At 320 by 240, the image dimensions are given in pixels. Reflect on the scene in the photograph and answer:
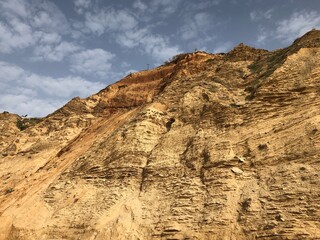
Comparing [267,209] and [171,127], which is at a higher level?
[171,127]

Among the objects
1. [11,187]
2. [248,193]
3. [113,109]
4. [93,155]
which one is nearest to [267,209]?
[248,193]

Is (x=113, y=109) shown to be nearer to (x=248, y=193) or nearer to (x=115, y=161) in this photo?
(x=115, y=161)

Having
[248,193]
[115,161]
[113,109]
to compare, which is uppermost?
[113,109]

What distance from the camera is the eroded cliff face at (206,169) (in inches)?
499

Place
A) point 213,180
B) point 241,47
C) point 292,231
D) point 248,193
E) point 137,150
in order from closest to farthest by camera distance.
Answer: point 292,231, point 248,193, point 213,180, point 137,150, point 241,47

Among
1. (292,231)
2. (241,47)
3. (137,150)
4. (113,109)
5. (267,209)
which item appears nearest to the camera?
(292,231)

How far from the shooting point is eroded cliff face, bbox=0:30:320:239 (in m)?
12.7

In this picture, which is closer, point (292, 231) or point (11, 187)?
point (292, 231)

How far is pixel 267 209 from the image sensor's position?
1225 cm

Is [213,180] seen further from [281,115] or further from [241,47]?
[241,47]

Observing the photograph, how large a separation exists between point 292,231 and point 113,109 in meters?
23.3

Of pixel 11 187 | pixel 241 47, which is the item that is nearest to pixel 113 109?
pixel 11 187

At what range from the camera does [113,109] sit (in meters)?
32.5

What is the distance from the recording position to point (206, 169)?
598 inches
